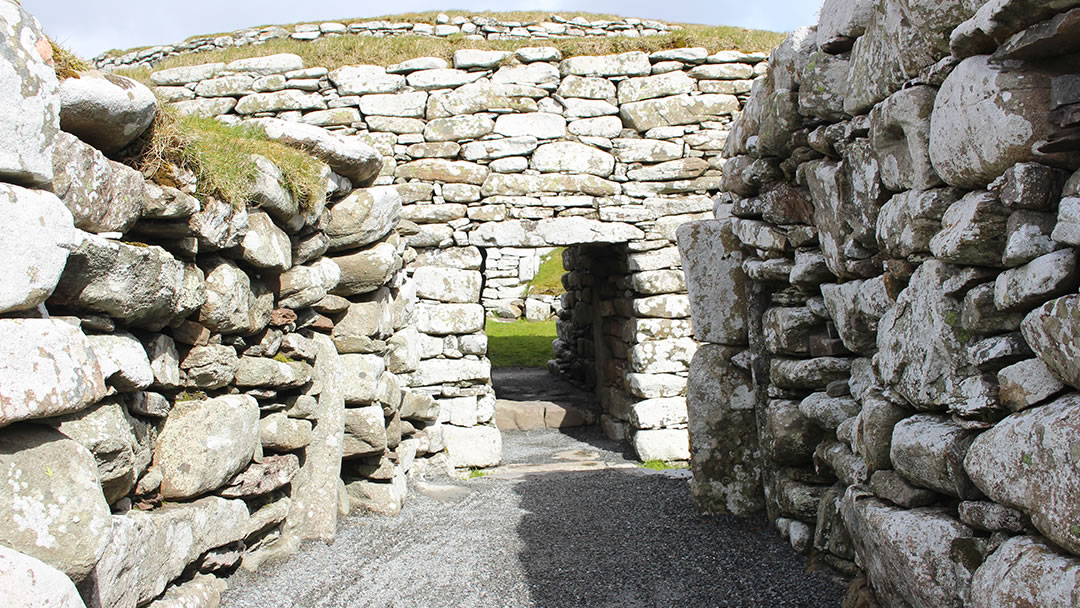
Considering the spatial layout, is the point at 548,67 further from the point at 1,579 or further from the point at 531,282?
the point at 531,282

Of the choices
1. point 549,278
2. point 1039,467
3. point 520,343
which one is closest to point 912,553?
point 1039,467

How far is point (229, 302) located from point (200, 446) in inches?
27.8

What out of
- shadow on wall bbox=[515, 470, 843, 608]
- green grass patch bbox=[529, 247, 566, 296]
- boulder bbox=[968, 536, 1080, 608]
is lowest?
shadow on wall bbox=[515, 470, 843, 608]

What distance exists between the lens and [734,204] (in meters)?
5.48

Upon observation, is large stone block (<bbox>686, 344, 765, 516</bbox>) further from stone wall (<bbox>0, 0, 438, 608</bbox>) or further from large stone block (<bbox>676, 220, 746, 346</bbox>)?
stone wall (<bbox>0, 0, 438, 608</bbox>)

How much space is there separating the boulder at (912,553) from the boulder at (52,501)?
259 cm

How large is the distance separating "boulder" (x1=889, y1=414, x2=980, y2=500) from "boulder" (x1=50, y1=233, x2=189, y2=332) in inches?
111

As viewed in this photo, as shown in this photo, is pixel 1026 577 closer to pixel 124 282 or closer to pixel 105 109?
pixel 124 282

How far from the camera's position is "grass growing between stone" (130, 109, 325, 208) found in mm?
3650

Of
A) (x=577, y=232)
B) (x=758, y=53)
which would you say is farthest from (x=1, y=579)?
(x=758, y=53)

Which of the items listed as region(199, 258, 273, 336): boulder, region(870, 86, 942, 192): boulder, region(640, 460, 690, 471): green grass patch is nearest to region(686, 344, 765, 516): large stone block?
region(870, 86, 942, 192): boulder

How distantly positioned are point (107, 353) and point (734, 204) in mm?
3736

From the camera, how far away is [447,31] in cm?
1156

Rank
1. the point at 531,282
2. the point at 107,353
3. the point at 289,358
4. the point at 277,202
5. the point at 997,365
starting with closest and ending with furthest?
the point at 997,365 → the point at 107,353 → the point at 277,202 → the point at 289,358 → the point at 531,282
